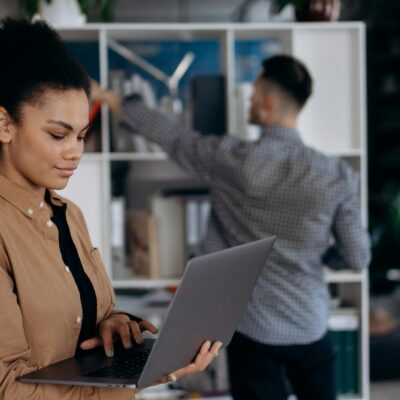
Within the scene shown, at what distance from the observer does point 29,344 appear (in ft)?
4.18

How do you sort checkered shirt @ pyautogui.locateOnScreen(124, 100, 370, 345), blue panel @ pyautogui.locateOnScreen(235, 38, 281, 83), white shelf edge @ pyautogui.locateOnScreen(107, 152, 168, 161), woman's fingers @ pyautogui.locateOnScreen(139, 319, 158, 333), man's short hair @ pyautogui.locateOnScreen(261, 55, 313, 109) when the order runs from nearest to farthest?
1. woman's fingers @ pyautogui.locateOnScreen(139, 319, 158, 333)
2. checkered shirt @ pyautogui.locateOnScreen(124, 100, 370, 345)
3. man's short hair @ pyautogui.locateOnScreen(261, 55, 313, 109)
4. white shelf edge @ pyautogui.locateOnScreen(107, 152, 168, 161)
5. blue panel @ pyautogui.locateOnScreen(235, 38, 281, 83)

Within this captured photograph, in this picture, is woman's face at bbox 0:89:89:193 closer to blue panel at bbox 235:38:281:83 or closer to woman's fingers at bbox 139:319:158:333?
woman's fingers at bbox 139:319:158:333

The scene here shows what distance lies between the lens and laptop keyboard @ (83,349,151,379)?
126 centimetres

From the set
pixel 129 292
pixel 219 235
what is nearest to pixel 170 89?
pixel 129 292

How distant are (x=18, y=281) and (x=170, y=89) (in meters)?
2.68

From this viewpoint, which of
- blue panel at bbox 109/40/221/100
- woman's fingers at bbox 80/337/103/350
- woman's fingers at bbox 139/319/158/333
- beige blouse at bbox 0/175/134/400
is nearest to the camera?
beige blouse at bbox 0/175/134/400

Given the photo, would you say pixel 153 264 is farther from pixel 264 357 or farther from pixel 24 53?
pixel 24 53

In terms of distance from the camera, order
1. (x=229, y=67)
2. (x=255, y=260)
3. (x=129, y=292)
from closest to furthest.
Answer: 1. (x=255, y=260)
2. (x=229, y=67)
3. (x=129, y=292)

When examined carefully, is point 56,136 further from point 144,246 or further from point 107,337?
point 144,246

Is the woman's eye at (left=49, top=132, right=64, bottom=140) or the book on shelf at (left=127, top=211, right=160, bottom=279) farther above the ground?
the woman's eye at (left=49, top=132, right=64, bottom=140)

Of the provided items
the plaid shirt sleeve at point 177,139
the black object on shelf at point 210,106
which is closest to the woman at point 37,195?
the plaid shirt sleeve at point 177,139

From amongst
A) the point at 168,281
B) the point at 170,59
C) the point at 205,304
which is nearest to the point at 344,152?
the point at 168,281

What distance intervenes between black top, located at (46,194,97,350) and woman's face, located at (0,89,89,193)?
0.13 m

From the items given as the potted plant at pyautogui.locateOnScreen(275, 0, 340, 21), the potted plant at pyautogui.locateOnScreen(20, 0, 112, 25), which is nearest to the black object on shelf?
the potted plant at pyautogui.locateOnScreen(275, 0, 340, 21)
